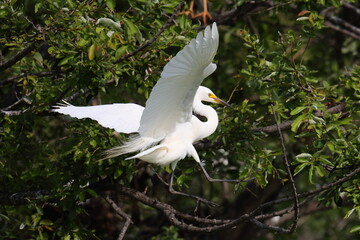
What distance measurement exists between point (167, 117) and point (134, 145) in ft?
0.78

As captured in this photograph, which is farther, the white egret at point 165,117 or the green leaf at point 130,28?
the green leaf at point 130,28

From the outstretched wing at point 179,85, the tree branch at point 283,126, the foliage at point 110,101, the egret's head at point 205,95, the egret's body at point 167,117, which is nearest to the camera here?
the outstretched wing at point 179,85

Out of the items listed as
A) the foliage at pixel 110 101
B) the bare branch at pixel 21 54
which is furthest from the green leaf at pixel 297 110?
the bare branch at pixel 21 54

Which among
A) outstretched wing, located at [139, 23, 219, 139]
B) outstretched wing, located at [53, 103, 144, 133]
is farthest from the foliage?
outstretched wing, located at [139, 23, 219, 139]

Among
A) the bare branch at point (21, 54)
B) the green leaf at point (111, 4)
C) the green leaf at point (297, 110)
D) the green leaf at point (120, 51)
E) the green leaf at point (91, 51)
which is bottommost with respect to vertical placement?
the green leaf at point (297, 110)

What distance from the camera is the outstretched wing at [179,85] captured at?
2.44 m

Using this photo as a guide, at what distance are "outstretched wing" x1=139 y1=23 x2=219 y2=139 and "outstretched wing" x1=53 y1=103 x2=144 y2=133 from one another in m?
0.09

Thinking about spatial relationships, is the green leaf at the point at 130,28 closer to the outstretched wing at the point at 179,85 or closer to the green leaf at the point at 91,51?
the green leaf at the point at 91,51

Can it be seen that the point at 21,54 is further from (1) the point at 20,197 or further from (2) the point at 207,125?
(2) the point at 207,125

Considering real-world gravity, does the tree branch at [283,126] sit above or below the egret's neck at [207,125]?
below

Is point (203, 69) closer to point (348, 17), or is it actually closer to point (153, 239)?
point (153, 239)

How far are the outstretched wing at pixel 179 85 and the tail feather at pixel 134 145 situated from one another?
0.04 meters

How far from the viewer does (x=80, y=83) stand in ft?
9.67

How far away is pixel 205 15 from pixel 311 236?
14.1 feet
